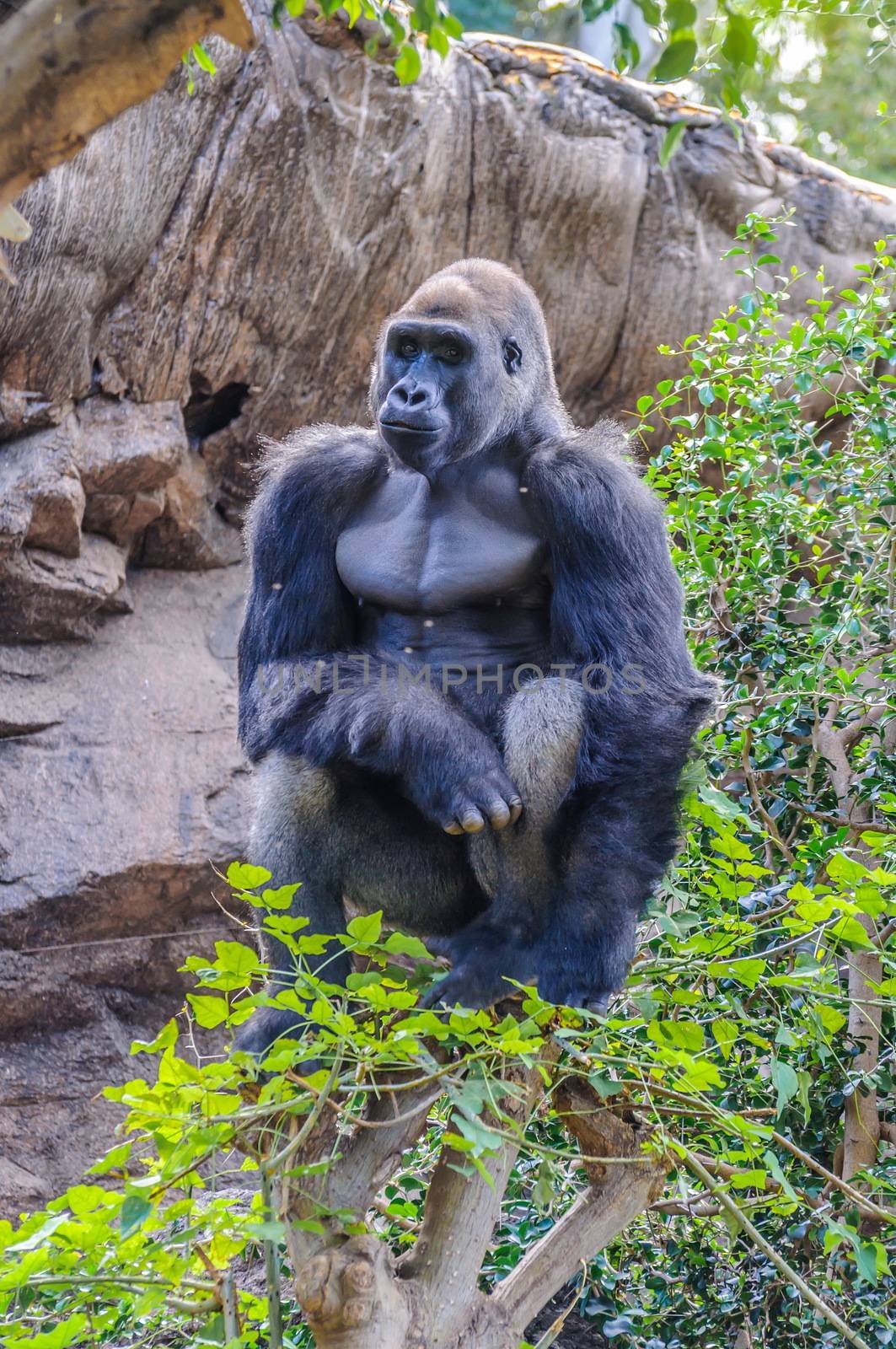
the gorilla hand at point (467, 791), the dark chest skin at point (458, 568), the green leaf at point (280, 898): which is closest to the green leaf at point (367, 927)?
the green leaf at point (280, 898)

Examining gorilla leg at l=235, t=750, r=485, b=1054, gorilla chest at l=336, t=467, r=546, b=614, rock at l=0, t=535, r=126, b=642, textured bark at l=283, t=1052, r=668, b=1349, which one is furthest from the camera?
rock at l=0, t=535, r=126, b=642

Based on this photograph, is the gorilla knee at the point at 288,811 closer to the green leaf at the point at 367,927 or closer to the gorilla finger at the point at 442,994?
the gorilla finger at the point at 442,994

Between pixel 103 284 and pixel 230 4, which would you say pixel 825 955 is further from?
pixel 103 284

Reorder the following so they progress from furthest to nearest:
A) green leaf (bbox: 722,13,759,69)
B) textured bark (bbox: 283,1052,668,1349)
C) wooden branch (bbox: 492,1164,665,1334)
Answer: wooden branch (bbox: 492,1164,665,1334) → textured bark (bbox: 283,1052,668,1349) → green leaf (bbox: 722,13,759,69)

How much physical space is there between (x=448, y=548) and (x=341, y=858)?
0.80 metres

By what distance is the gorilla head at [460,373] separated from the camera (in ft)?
10.5

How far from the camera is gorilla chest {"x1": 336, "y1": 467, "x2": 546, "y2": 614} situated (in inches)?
130

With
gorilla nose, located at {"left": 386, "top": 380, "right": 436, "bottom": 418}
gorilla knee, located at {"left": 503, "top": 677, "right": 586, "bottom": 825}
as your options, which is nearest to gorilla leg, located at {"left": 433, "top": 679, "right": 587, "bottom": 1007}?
gorilla knee, located at {"left": 503, "top": 677, "right": 586, "bottom": 825}

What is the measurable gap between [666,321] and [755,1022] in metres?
3.93

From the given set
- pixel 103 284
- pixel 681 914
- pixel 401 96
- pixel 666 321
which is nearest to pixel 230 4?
pixel 681 914

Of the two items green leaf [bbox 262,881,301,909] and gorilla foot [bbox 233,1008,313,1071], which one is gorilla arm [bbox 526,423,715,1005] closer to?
gorilla foot [bbox 233,1008,313,1071]

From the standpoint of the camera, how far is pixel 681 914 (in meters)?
3.14

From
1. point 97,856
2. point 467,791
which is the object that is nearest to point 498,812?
point 467,791

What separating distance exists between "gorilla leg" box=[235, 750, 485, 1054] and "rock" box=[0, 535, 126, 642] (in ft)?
7.46
